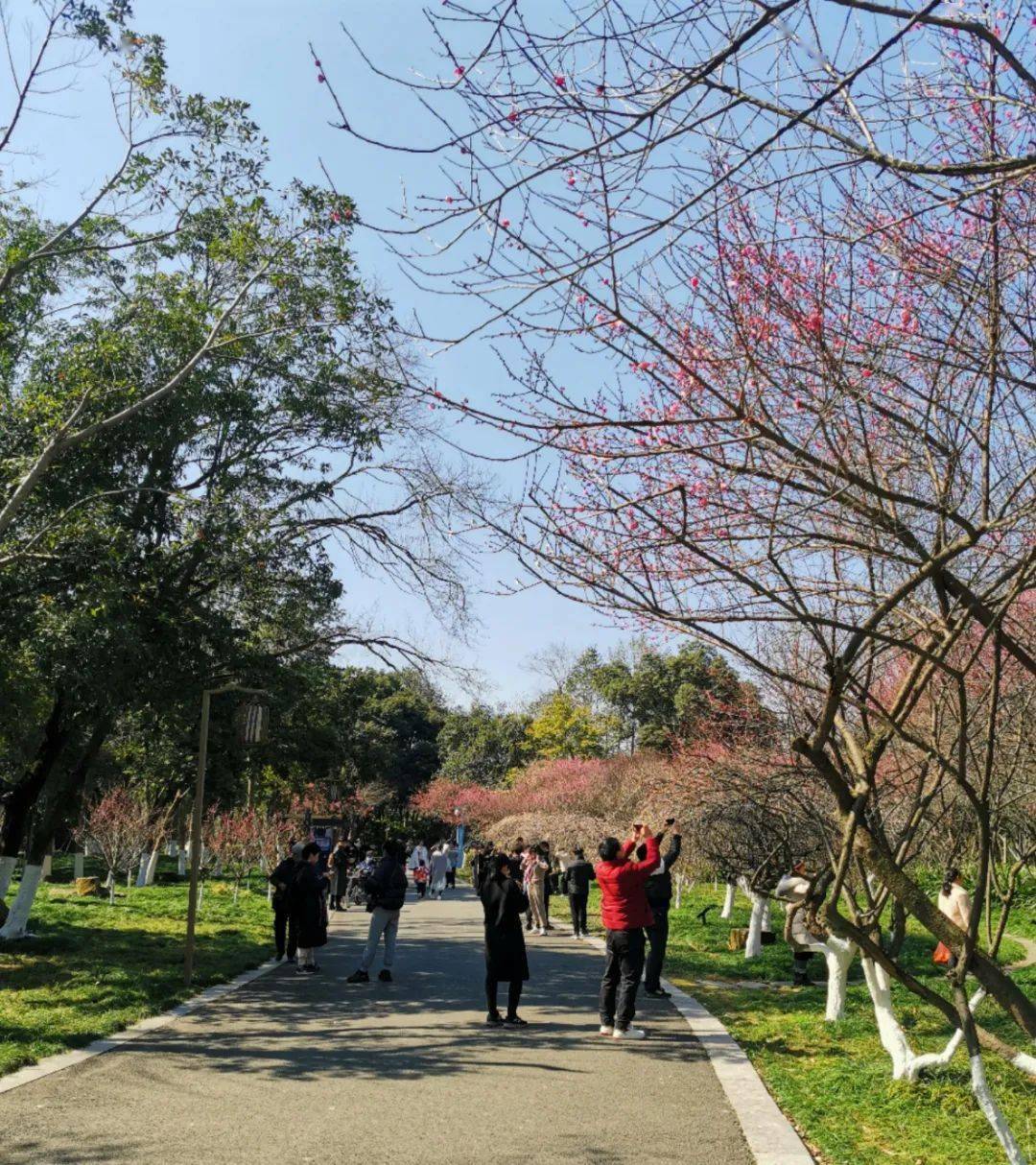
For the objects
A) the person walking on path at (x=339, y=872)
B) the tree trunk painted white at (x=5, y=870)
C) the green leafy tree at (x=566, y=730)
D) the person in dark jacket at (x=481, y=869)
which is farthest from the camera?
the green leafy tree at (x=566, y=730)

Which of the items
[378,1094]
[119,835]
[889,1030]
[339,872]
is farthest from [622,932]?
[119,835]

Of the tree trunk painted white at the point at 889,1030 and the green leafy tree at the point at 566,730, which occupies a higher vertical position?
the green leafy tree at the point at 566,730

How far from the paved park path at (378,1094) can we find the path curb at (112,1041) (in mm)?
137

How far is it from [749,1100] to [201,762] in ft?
25.9

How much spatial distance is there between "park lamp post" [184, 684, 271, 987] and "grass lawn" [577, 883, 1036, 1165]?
5.63 m

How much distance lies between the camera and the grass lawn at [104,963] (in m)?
9.64

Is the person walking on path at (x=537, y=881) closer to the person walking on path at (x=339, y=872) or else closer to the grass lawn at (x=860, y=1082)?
the person walking on path at (x=339, y=872)

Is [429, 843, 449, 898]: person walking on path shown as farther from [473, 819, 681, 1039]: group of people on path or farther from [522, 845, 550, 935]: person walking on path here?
[473, 819, 681, 1039]: group of people on path

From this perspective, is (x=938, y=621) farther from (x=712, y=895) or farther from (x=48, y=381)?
(x=712, y=895)

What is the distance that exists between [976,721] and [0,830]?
51.3 feet

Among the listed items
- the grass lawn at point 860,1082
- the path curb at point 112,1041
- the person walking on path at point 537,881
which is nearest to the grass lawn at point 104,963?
the path curb at point 112,1041

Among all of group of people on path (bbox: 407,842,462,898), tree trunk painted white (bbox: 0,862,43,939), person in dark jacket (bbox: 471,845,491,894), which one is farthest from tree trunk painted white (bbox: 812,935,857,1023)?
group of people on path (bbox: 407,842,462,898)

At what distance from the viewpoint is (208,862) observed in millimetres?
34406

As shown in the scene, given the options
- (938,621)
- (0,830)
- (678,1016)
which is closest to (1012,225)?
(938,621)
